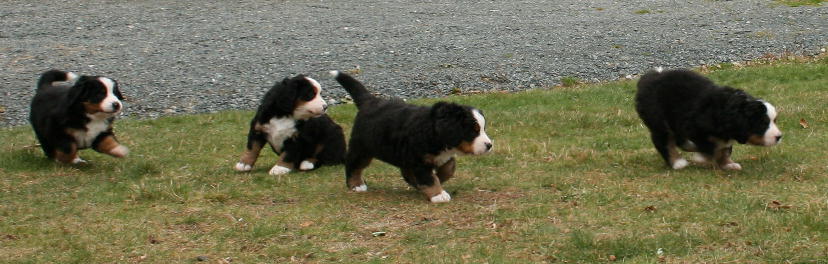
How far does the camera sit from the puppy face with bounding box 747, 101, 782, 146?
8.79m

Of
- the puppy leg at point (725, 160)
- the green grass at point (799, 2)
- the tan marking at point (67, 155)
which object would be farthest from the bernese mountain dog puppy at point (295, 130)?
the green grass at point (799, 2)

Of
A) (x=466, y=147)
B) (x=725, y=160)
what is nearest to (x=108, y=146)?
(x=466, y=147)

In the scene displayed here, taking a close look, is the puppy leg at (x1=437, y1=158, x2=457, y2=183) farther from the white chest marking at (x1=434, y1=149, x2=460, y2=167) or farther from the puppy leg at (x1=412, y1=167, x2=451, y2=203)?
→ the puppy leg at (x1=412, y1=167, x2=451, y2=203)

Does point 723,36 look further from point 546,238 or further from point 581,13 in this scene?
point 546,238

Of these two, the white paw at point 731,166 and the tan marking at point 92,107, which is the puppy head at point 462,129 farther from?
the tan marking at point 92,107

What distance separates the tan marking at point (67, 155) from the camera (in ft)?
32.2

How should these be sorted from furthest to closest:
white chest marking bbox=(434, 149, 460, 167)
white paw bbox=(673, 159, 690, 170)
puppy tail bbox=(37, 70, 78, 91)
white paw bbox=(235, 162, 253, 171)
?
puppy tail bbox=(37, 70, 78, 91) < white paw bbox=(235, 162, 253, 171) < white paw bbox=(673, 159, 690, 170) < white chest marking bbox=(434, 149, 460, 167)

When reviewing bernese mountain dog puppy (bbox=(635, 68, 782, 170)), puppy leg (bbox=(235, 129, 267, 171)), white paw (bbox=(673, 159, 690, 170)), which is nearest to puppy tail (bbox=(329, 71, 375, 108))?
puppy leg (bbox=(235, 129, 267, 171))

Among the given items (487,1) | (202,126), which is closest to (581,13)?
(487,1)

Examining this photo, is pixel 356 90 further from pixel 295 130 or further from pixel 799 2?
pixel 799 2

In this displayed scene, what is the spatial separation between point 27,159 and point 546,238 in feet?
17.6

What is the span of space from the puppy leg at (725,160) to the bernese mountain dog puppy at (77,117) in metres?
5.00

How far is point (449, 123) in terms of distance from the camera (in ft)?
25.9

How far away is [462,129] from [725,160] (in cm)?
261
